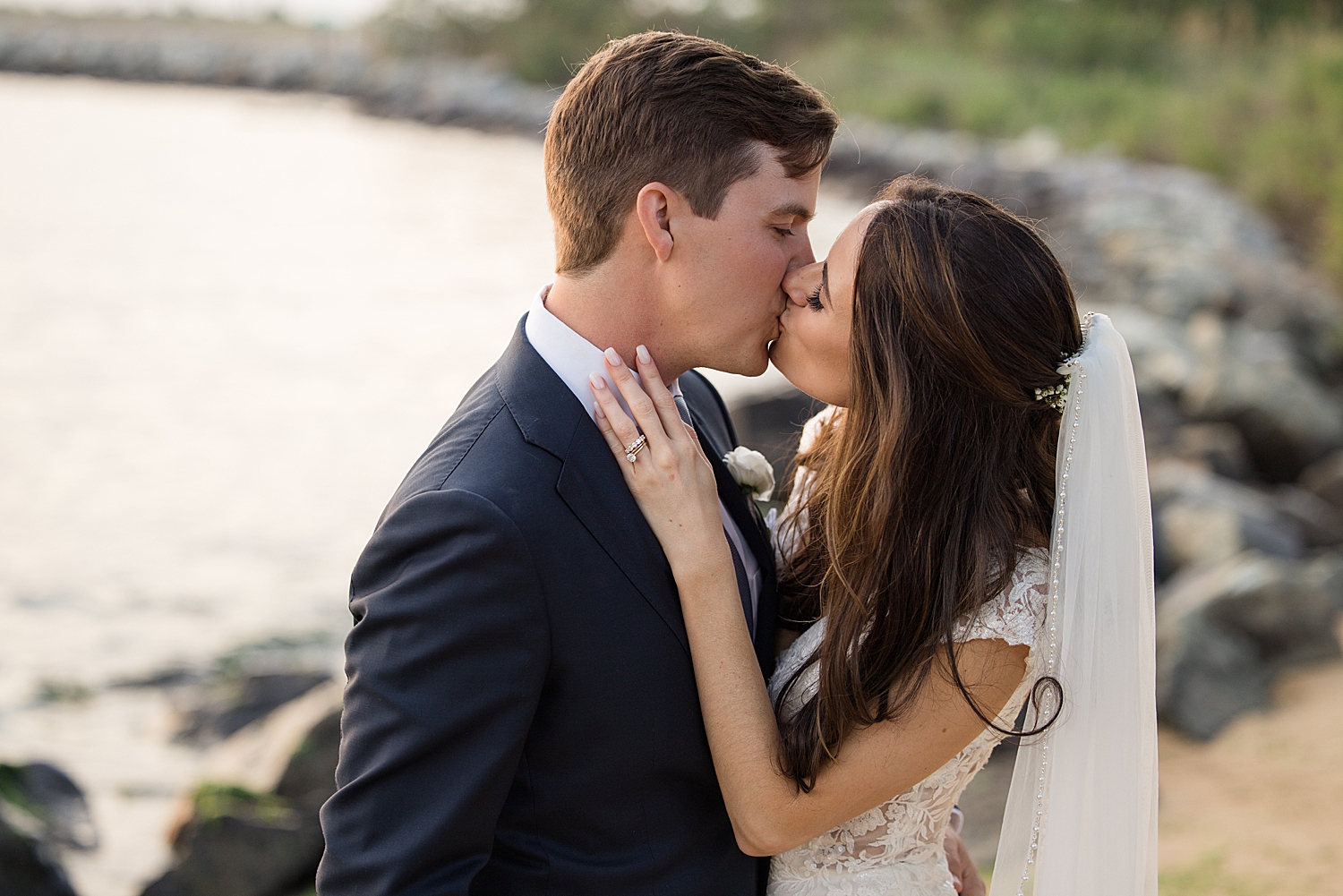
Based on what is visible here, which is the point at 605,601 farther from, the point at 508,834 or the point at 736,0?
the point at 736,0

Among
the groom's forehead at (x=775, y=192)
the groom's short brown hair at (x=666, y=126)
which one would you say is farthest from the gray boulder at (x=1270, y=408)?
the groom's short brown hair at (x=666, y=126)

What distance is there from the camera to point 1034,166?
21.8 m

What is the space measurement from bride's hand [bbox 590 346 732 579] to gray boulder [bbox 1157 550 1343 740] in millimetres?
4282

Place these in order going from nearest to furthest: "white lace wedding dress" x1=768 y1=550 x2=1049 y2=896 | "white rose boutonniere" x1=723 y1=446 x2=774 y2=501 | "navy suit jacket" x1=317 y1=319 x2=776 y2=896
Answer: "navy suit jacket" x1=317 y1=319 x2=776 y2=896 → "white lace wedding dress" x1=768 y1=550 x2=1049 y2=896 → "white rose boutonniere" x1=723 y1=446 x2=774 y2=501

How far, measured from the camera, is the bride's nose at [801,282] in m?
2.37

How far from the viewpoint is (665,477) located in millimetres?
2113

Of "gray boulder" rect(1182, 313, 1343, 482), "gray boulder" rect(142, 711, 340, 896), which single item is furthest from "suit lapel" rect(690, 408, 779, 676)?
"gray boulder" rect(1182, 313, 1343, 482)

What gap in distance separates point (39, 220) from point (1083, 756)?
23.3m

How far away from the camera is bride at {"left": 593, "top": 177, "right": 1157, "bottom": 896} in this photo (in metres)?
2.14

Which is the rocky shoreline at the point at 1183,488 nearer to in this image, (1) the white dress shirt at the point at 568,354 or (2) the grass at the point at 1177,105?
(2) the grass at the point at 1177,105

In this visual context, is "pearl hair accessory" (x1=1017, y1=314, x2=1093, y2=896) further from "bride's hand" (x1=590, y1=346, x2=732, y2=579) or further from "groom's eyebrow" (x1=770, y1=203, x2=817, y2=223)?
"bride's hand" (x1=590, y1=346, x2=732, y2=579)

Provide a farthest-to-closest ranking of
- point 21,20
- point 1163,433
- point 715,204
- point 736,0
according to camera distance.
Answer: point 21,20 < point 736,0 < point 1163,433 < point 715,204

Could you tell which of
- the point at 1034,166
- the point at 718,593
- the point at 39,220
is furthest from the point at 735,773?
the point at 39,220

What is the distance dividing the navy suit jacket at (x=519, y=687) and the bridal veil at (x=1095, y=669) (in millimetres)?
732
